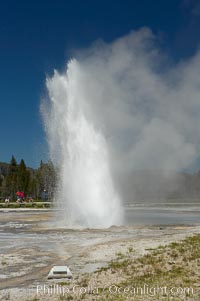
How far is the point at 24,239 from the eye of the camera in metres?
22.2

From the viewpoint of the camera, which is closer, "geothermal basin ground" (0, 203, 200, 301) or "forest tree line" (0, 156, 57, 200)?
"geothermal basin ground" (0, 203, 200, 301)

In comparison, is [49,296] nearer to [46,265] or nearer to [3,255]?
[46,265]

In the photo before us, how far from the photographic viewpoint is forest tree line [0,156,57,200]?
97.2 metres

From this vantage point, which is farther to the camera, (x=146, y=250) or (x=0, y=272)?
(x=146, y=250)

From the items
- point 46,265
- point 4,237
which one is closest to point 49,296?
point 46,265

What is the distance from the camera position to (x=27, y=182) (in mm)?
98250

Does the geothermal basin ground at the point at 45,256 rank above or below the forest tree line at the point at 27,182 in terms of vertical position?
below

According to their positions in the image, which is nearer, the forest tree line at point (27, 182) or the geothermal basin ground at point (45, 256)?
the geothermal basin ground at point (45, 256)

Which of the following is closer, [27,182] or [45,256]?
[45,256]

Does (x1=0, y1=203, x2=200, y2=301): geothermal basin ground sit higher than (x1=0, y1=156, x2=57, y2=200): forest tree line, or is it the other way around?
(x1=0, y1=156, x2=57, y2=200): forest tree line

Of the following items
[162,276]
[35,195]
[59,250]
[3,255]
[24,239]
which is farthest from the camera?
[35,195]

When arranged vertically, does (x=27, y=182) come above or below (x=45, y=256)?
above

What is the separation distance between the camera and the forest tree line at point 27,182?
319 ft

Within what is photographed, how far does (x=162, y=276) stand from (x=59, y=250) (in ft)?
24.3
